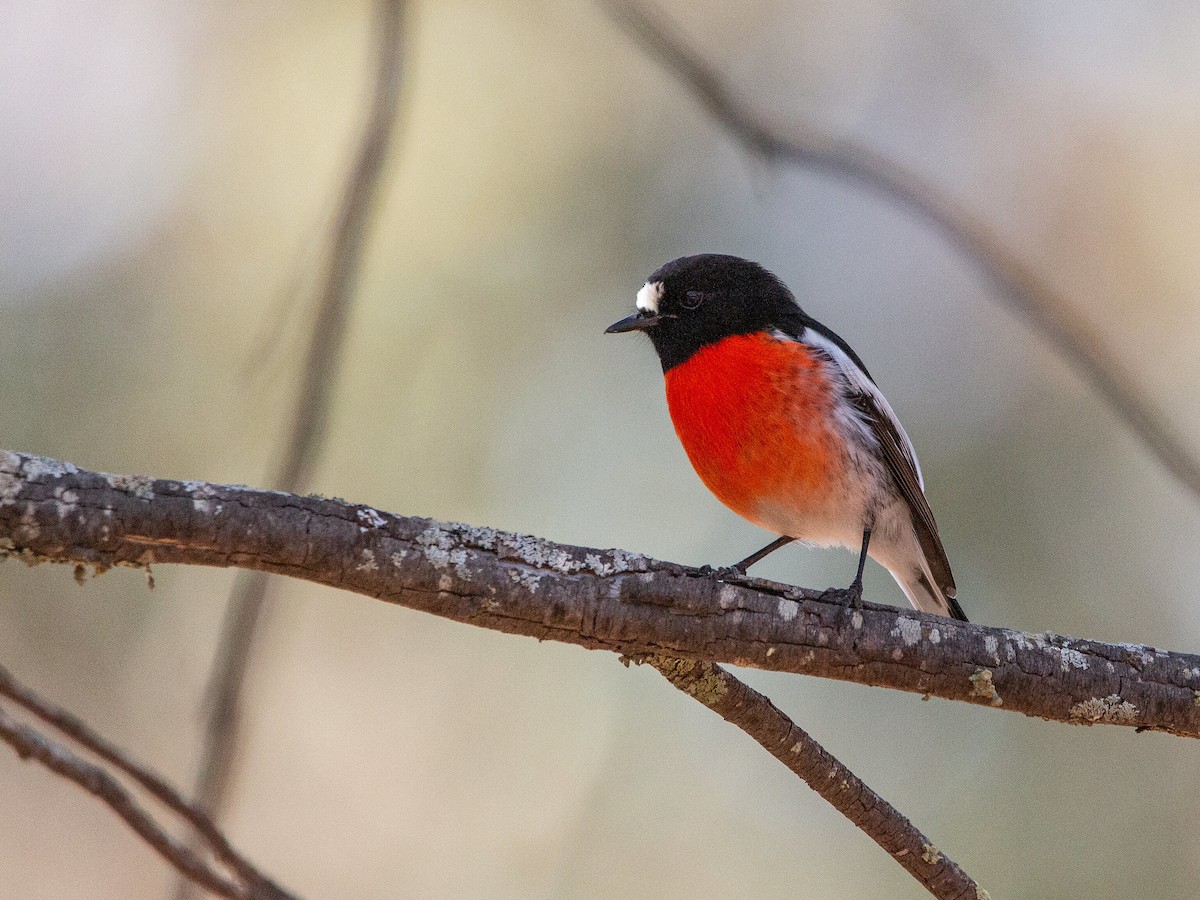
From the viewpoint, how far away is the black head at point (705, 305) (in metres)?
4.20

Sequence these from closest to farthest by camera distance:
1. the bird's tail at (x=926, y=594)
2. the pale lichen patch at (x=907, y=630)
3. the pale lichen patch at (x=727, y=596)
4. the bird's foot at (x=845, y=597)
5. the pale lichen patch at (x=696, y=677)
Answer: the pale lichen patch at (x=696, y=677)
the pale lichen patch at (x=727, y=596)
the bird's foot at (x=845, y=597)
the pale lichen patch at (x=907, y=630)
the bird's tail at (x=926, y=594)

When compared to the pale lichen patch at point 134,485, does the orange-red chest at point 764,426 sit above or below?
above

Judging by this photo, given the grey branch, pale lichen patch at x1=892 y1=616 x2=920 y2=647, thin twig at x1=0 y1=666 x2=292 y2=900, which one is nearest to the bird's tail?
pale lichen patch at x1=892 y1=616 x2=920 y2=647

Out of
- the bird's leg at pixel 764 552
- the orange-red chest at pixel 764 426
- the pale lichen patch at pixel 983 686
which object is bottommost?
the pale lichen patch at pixel 983 686

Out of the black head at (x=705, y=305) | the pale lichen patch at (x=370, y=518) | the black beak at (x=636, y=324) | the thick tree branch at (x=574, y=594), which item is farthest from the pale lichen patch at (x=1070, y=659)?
the black beak at (x=636, y=324)

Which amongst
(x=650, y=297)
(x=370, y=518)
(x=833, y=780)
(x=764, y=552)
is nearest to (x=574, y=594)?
(x=370, y=518)

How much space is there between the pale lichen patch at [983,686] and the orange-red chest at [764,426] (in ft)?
3.50

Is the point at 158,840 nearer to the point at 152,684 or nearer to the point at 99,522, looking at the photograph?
the point at 99,522

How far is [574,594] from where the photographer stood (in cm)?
252

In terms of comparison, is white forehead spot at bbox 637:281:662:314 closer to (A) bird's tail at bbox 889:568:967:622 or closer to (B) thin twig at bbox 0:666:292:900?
(A) bird's tail at bbox 889:568:967:622

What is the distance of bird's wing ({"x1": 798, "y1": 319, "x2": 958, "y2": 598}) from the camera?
3.98 metres

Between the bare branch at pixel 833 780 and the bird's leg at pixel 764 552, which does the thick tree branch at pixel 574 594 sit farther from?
the bird's leg at pixel 764 552

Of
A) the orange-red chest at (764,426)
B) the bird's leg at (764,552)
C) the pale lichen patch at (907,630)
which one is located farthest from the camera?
the bird's leg at (764,552)

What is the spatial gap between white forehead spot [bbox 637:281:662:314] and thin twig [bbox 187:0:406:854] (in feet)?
4.58
